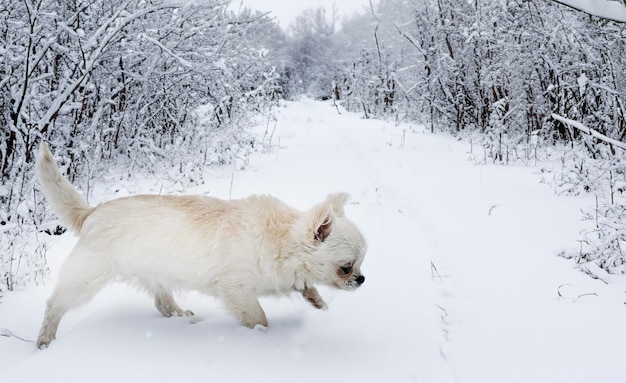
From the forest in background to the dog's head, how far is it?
125cm

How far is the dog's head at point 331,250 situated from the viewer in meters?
2.59

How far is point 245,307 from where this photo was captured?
2.58m

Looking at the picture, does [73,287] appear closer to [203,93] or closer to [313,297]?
[313,297]

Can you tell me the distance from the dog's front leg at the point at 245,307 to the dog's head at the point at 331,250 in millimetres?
387

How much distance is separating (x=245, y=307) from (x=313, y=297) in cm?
50

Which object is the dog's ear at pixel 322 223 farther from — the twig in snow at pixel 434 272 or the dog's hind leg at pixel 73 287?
the dog's hind leg at pixel 73 287

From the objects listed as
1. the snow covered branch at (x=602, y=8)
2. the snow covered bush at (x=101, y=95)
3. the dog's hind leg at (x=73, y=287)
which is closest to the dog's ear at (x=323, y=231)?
the dog's hind leg at (x=73, y=287)

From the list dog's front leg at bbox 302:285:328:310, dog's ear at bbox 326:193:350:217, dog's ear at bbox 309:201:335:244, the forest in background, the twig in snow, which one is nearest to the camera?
dog's ear at bbox 309:201:335:244

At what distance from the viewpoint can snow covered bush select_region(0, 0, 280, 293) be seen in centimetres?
479

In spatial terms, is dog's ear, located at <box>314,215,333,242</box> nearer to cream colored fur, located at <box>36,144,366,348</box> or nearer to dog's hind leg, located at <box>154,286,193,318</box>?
cream colored fur, located at <box>36,144,366,348</box>

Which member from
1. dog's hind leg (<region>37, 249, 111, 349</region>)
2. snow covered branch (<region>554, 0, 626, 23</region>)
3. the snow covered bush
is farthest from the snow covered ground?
snow covered branch (<region>554, 0, 626, 23</region>)

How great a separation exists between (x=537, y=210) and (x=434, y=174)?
2.32 metres

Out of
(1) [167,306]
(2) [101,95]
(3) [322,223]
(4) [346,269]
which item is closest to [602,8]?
(3) [322,223]

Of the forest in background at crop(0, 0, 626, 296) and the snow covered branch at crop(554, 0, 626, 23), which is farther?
the forest in background at crop(0, 0, 626, 296)
